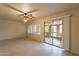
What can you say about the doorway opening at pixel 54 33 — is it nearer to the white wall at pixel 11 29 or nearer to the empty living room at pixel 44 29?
the empty living room at pixel 44 29

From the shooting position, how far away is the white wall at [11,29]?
9391mm

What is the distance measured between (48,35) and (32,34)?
2969 mm

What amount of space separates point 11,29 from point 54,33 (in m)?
5.19

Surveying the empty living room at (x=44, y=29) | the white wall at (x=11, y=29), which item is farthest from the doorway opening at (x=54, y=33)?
the white wall at (x=11, y=29)

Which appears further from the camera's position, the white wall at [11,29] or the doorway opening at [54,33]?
the white wall at [11,29]

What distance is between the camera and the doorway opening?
5.77 m

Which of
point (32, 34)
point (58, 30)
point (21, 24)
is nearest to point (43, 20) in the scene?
point (58, 30)

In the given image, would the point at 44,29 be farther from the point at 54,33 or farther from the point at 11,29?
the point at 11,29

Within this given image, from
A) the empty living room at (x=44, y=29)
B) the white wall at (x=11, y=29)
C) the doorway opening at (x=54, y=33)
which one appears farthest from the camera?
the white wall at (x=11, y=29)

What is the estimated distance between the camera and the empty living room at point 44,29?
4414 mm

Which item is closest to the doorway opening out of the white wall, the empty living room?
the empty living room

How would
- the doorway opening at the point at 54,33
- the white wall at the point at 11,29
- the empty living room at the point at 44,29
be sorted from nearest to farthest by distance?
the empty living room at the point at 44,29 → the doorway opening at the point at 54,33 → the white wall at the point at 11,29

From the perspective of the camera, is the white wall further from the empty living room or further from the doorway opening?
the doorway opening

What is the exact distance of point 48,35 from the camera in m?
7.18
